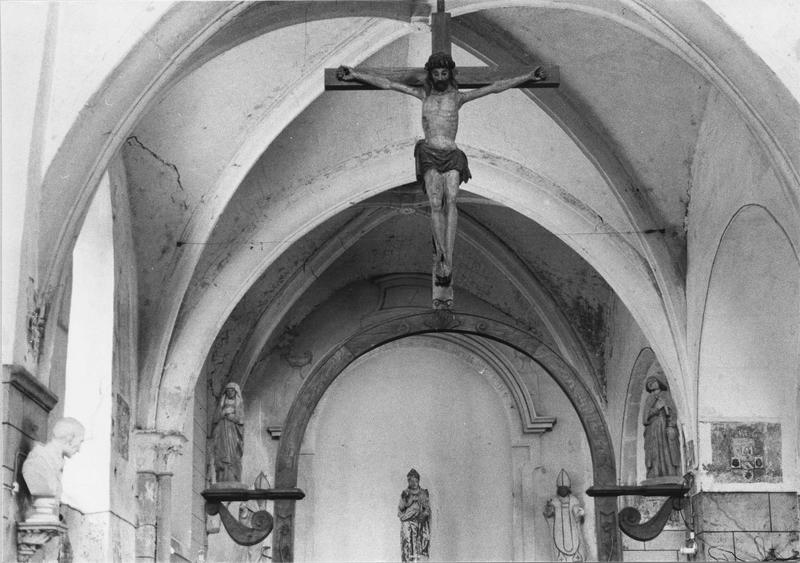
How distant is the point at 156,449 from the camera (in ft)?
41.3

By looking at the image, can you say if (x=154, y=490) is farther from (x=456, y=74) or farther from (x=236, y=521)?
(x=456, y=74)

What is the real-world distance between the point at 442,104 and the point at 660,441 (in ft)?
17.0

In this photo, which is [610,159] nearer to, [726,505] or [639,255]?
[639,255]

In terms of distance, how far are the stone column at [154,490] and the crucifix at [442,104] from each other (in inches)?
194

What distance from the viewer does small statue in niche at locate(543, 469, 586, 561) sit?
16.9m

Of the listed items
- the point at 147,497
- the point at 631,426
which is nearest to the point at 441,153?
the point at 147,497

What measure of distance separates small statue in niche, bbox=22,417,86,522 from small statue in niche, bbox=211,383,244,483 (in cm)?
444

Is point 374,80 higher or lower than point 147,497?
higher

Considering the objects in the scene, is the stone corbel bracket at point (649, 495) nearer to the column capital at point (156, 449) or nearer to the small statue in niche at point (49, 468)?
the column capital at point (156, 449)

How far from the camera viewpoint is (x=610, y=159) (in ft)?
40.7

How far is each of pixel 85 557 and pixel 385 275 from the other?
7.22 meters

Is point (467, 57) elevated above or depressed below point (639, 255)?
above

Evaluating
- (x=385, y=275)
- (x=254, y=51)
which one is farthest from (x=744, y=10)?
(x=385, y=275)

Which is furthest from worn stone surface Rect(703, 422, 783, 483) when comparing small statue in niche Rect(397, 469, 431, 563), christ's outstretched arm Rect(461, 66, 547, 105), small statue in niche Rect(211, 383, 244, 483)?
small statue in niche Rect(397, 469, 431, 563)
